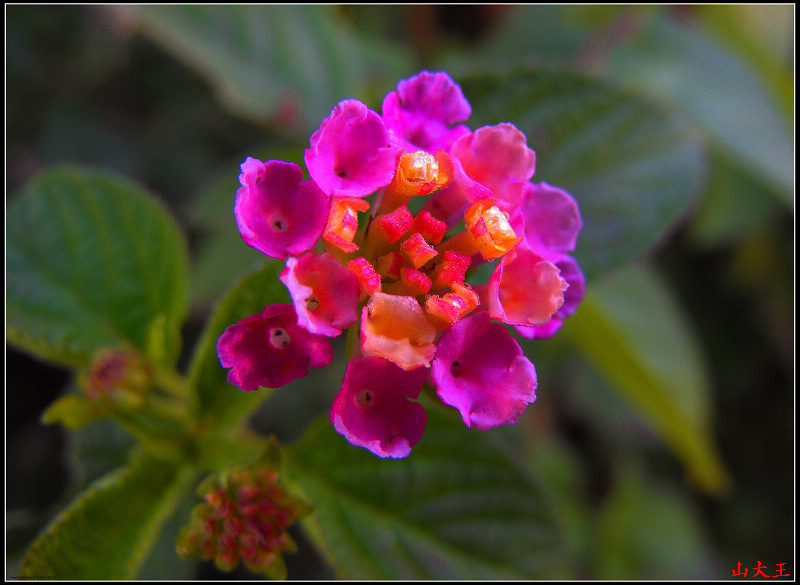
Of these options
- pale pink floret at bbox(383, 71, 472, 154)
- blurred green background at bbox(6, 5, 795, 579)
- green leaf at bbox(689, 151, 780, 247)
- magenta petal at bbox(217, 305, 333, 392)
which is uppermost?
pale pink floret at bbox(383, 71, 472, 154)

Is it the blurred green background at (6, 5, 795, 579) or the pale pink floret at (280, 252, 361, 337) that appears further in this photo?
the blurred green background at (6, 5, 795, 579)

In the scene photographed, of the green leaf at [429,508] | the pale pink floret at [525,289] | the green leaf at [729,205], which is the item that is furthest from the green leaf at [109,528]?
the green leaf at [729,205]

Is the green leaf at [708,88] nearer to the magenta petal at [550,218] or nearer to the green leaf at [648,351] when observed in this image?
the green leaf at [648,351]

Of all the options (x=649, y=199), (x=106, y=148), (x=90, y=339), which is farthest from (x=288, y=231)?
(x=106, y=148)

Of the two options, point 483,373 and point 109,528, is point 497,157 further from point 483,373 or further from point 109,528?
point 109,528

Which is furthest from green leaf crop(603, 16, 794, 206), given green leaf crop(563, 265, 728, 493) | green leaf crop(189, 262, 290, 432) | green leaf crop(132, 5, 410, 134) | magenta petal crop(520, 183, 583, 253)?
green leaf crop(189, 262, 290, 432)

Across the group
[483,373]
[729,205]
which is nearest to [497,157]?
[483,373]

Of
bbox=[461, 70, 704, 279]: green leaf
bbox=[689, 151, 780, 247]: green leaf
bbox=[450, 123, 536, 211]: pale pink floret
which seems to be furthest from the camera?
bbox=[689, 151, 780, 247]: green leaf

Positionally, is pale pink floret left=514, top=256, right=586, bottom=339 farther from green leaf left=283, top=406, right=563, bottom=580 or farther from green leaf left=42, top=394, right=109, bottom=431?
green leaf left=42, top=394, right=109, bottom=431
